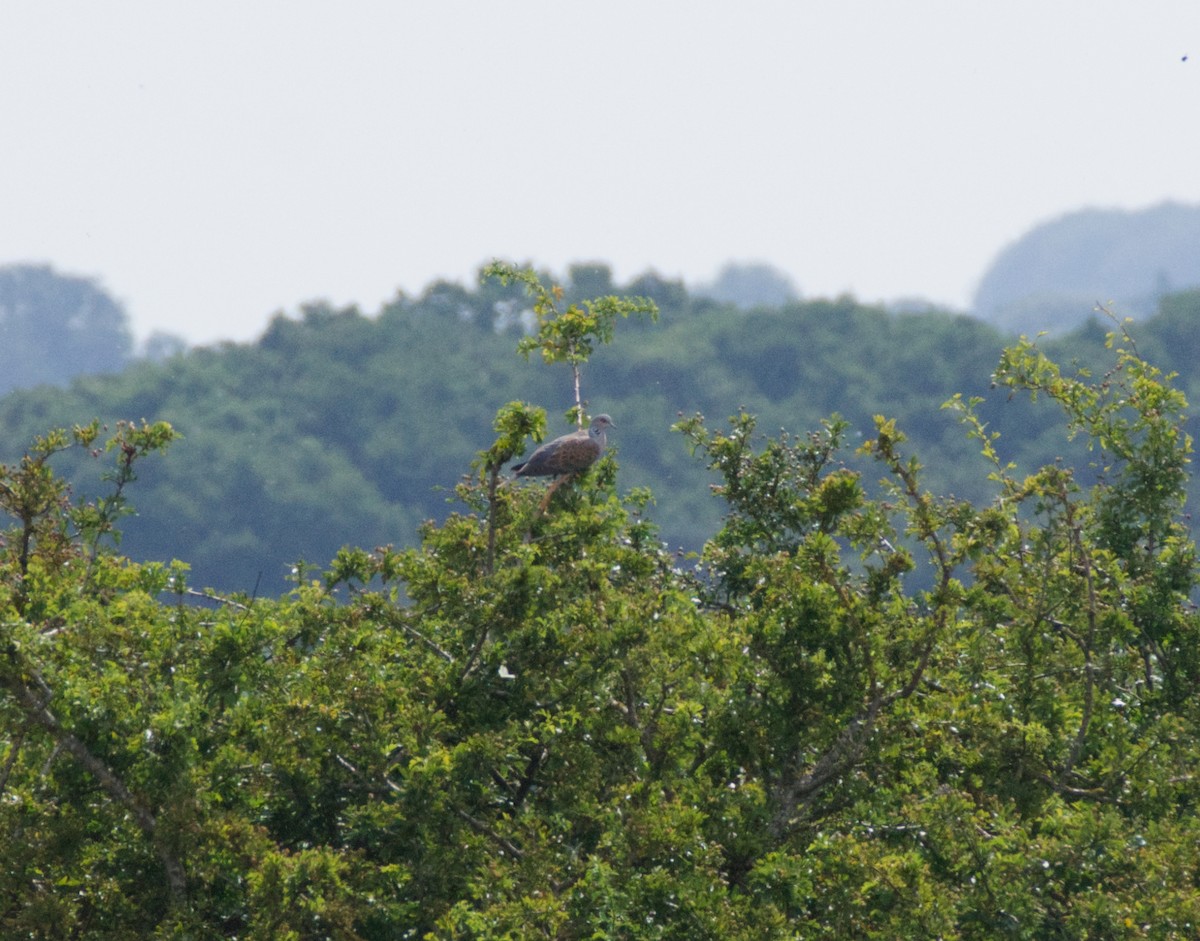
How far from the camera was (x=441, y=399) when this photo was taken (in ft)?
232

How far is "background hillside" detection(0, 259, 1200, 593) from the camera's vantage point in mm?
62062

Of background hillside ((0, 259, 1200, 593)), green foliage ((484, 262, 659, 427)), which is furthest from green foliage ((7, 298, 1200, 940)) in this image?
background hillside ((0, 259, 1200, 593))

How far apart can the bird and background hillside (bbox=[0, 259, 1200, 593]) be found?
160ft

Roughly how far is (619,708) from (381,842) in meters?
0.96

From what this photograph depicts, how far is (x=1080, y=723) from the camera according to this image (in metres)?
6.31

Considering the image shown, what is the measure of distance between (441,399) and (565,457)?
2484 inches

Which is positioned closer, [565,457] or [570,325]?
[570,325]

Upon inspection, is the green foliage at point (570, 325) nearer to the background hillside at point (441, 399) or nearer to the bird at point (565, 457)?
the bird at point (565, 457)

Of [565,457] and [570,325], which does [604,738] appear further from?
[565,457]

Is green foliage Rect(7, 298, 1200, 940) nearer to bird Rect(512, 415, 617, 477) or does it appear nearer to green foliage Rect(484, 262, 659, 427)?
green foliage Rect(484, 262, 659, 427)

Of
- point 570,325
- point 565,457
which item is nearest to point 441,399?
point 565,457

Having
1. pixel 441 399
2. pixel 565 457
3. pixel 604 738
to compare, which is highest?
pixel 441 399

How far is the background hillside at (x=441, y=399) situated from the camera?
62062 mm

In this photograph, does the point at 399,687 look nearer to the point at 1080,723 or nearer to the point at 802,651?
the point at 802,651
